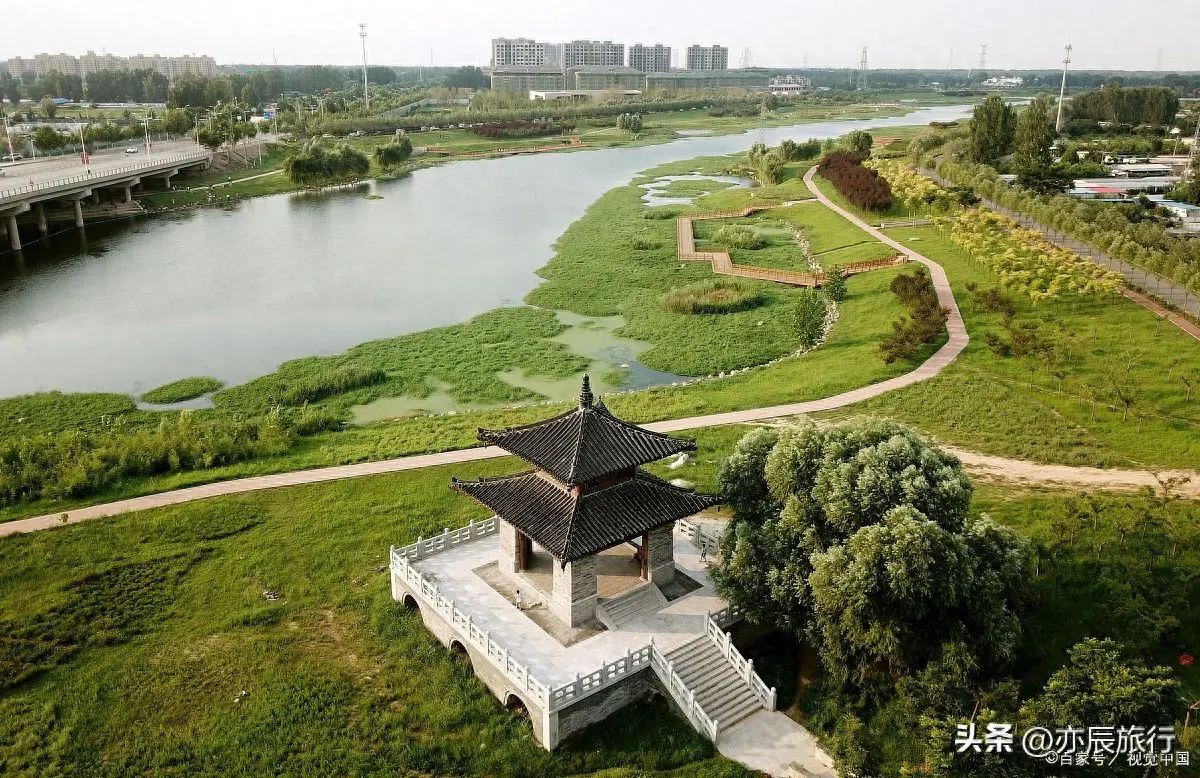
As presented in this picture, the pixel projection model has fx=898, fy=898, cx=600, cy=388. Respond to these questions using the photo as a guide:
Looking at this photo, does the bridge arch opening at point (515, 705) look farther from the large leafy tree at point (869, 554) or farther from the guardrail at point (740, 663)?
the large leafy tree at point (869, 554)

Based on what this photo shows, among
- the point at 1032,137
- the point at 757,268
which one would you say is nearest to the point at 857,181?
the point at 1032,137

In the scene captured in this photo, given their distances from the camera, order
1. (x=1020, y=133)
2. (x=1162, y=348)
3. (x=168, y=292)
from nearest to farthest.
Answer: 1. (x=1162, y=348)
2. (x=168, y=292)
3. (x=1020, y=133)

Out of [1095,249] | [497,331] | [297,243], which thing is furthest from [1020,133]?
[297,243]

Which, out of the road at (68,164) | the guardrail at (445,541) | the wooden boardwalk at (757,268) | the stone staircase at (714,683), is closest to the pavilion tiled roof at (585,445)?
the guardrail at (445,541)

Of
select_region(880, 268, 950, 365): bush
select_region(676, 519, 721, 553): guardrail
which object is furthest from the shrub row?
select_region(676, 519, 721, 553): guardrail

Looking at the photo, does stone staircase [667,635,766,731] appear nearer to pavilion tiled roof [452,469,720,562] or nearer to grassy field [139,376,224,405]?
pavilion tiled roof [452,469,720,562]

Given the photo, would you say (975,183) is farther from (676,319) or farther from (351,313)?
(351,313)
